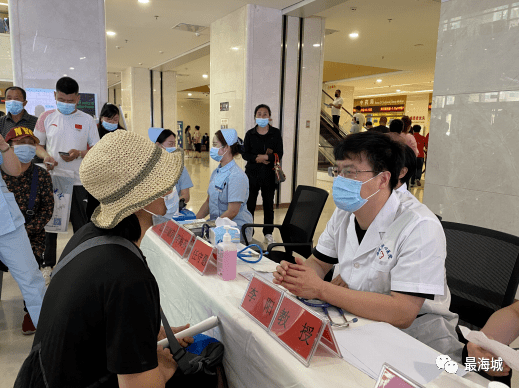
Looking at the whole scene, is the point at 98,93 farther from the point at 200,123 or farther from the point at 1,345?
the point at 200,123

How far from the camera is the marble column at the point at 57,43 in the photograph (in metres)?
4.44

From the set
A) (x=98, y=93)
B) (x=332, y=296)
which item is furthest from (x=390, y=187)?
(x=98, y=93)

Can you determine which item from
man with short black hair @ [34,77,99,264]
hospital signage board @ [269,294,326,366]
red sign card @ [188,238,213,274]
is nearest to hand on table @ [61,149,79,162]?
man with short black hair @ [34,77,99,264]

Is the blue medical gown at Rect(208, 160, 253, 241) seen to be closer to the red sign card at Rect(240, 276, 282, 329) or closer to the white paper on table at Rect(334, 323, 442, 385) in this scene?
the red sign card at Rect(240, 276, 282, 329)

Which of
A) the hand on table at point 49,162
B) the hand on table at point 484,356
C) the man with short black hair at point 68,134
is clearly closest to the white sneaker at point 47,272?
the man with short black hair at point 68,134

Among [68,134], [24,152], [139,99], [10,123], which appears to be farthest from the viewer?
[139,99]

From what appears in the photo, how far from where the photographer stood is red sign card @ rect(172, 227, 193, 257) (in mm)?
1879

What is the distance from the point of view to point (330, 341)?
40.6 inches

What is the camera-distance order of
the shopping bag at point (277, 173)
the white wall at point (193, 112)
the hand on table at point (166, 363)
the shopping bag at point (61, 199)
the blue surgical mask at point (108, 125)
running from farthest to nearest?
the white wall at point (193, 112)
the shopping bag at point (277, 173)
the blue surgical mask at point (108, 125)
the shopping bag at point (61, 199)
the hand on table at point (166, 363)

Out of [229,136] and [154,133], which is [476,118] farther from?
[154,133]

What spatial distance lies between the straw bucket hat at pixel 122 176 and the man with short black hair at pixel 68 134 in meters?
2.90

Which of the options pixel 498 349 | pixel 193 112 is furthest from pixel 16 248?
pixel 193 112

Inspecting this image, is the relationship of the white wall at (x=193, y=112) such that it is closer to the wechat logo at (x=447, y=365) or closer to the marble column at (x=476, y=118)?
the marble column at (x=476, y=118)

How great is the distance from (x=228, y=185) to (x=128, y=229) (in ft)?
5.81
